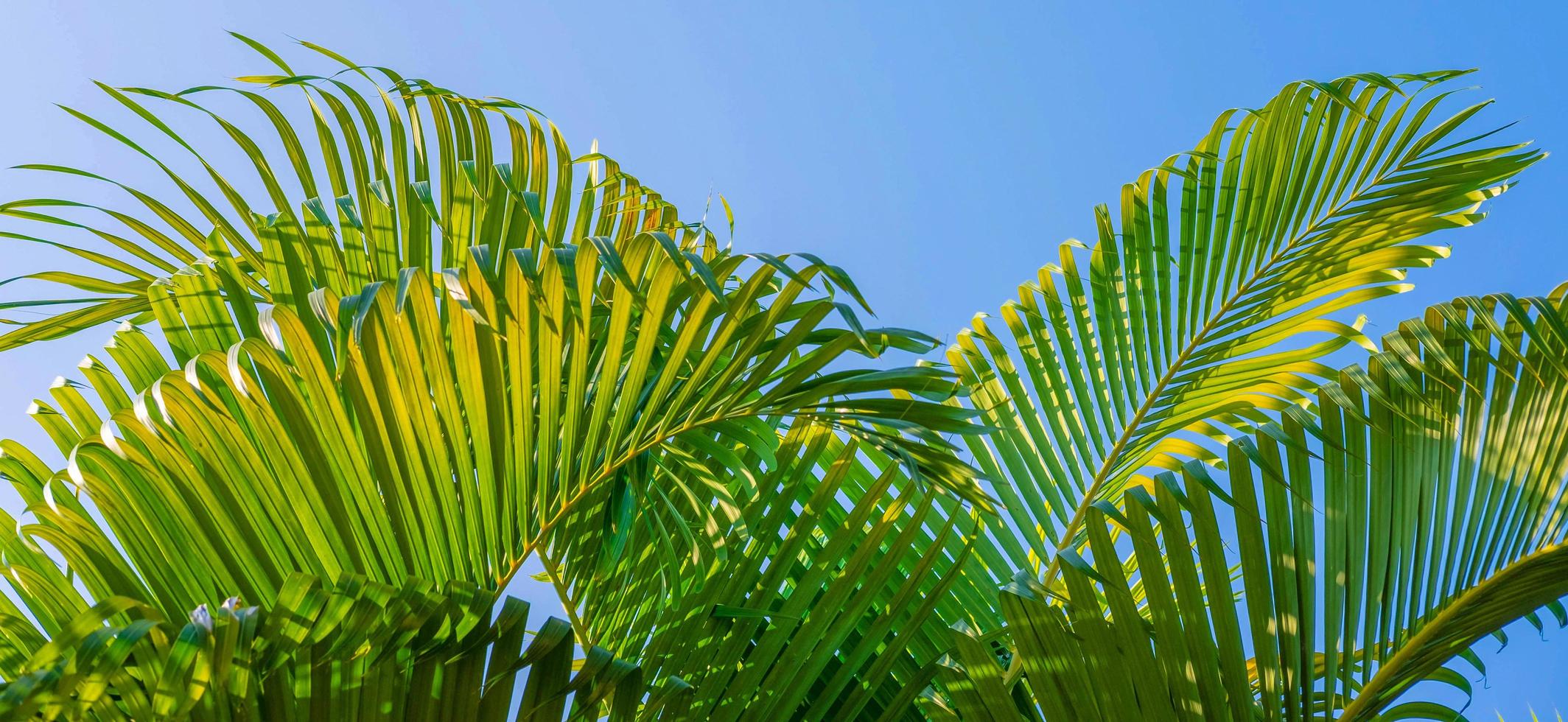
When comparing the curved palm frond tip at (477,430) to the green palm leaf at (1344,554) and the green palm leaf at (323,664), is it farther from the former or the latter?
the green palm leaf at (1344,554)

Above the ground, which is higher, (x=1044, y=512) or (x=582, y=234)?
(x=582, y=234)

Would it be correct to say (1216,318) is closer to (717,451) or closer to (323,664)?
(717,451)

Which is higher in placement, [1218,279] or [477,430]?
[1218,279]

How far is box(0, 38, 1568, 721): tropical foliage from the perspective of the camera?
3.71ft

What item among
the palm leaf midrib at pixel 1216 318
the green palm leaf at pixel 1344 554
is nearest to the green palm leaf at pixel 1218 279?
the palm leaf midrib at pixel 1216 318

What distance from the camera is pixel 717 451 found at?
136 centimetres

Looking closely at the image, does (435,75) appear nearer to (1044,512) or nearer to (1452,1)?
(1044,512)

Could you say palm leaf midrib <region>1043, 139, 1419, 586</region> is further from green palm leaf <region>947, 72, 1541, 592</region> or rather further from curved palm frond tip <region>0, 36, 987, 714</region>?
curved palm frond tip <region>0, 36, 987, 714</region>

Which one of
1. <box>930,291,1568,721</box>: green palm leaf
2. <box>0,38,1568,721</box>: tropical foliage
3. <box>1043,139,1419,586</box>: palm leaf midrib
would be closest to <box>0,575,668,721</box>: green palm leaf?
<box>0,38,1568,721</box>: tropical foliage

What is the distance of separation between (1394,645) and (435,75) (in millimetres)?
1533

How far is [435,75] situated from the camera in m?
1.90

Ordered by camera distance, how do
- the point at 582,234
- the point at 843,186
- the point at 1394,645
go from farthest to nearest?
1. the point at 843,186
2. the point at 582,234
3. the point at 1394,645

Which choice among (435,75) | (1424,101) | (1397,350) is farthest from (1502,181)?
(435,75)

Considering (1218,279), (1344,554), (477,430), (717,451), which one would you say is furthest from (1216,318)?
(477,430)
